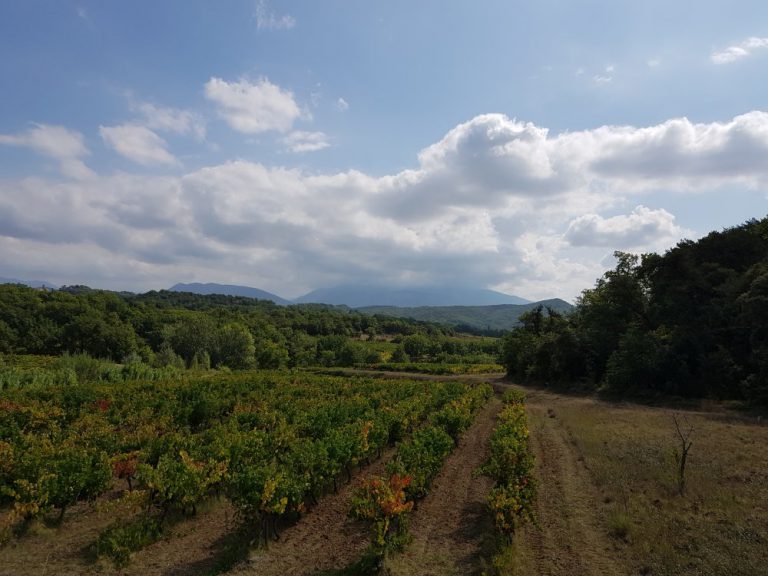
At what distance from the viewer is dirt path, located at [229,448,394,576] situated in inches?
378

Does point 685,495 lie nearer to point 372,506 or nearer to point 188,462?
point 372,506

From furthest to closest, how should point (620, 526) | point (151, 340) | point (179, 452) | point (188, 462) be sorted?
point (151, 340) < point (179, 452) < point (188, 462) < point (620, 526)

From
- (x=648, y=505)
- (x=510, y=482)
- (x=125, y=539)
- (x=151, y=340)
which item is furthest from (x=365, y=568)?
(x=151, y=340)

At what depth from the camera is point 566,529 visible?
11.3 metres

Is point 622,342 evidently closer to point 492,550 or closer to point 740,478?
point 740,478

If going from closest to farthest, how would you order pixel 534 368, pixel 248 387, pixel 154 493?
1. pixel 154 493
2. pixel 248 387
3. pixel 534 368

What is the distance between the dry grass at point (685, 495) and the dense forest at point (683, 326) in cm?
904

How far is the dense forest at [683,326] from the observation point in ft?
97.4

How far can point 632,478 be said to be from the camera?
14.4 meters

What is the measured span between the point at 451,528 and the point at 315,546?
11.9 ft

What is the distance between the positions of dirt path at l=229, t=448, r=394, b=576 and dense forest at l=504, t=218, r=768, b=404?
1090 inches

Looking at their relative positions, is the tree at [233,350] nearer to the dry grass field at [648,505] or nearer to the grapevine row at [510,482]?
the dry grass field at [648,505]

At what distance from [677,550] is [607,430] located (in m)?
12.8

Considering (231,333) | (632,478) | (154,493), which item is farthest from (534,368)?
(231,333)
